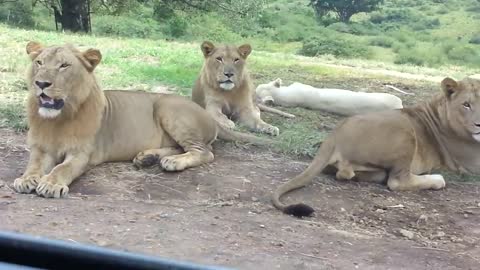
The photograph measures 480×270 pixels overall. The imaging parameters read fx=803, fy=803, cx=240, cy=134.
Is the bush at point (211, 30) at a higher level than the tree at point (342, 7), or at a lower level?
higher

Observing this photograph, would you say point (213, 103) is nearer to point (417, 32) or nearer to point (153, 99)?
point (153, 99)

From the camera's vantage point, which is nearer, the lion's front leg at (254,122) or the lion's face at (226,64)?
the lion's front leg at (254,122)

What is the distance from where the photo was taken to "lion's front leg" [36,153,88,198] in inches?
167

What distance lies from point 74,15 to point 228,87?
11.1m

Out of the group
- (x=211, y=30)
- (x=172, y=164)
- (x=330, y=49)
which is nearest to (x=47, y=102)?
(x=172, y=164)

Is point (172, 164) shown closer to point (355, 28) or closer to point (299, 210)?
point (299, 210)

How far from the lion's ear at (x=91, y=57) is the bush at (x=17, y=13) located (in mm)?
15632

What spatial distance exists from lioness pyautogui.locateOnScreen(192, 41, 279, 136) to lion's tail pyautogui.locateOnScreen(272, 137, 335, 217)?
1.54 m

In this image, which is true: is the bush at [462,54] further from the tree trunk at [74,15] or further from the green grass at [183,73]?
the tree trunk at [74,15]

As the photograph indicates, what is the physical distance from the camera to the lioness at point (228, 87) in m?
6.49

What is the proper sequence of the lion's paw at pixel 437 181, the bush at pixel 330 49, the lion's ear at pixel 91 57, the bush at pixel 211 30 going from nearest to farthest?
1. the lion's ear at pixel 91 57
2. the lion's paw at pixel 437 181
3. the bush at pixel 330 49
4. the bush at pixel 211 30

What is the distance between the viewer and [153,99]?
540 centimetres

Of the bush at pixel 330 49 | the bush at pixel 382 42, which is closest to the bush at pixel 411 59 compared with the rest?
the bush at pixel 330 49

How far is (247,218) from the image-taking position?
13.4ft
